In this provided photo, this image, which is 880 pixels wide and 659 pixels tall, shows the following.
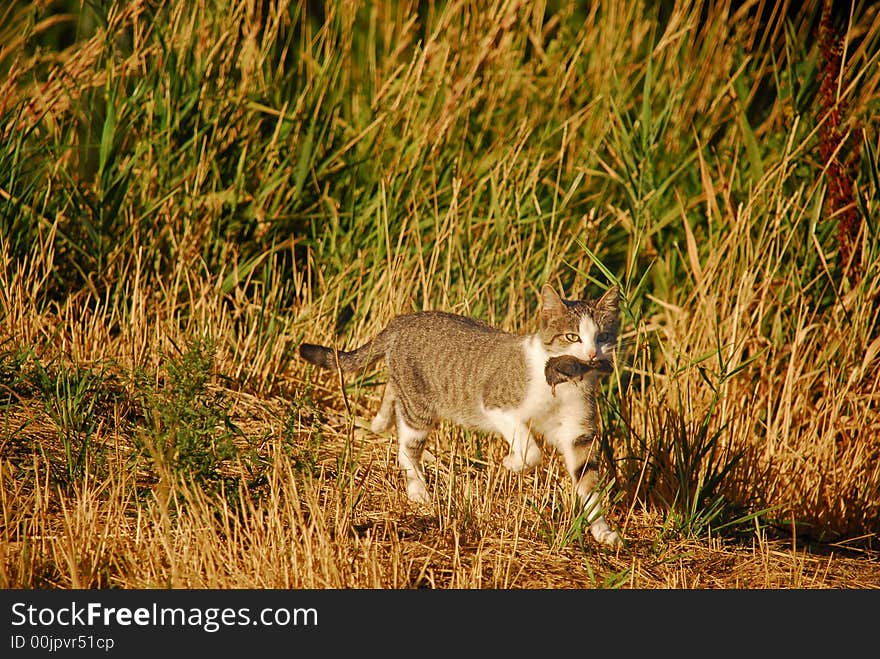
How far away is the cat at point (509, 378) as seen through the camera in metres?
3.69

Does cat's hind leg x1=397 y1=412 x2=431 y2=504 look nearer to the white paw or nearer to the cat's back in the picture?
the cat's back

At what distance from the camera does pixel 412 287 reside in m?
5.23

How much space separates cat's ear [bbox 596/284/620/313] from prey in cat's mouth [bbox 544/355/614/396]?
21 cm

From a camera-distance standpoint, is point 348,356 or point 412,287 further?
point 412,287

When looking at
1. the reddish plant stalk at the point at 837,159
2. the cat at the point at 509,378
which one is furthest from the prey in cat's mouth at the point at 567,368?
the reddish plant stalk at the point at 837,159

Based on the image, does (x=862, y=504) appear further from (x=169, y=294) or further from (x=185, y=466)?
(x=169, y=294)

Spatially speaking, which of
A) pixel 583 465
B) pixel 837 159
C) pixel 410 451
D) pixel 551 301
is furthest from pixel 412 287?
pixel 837 159

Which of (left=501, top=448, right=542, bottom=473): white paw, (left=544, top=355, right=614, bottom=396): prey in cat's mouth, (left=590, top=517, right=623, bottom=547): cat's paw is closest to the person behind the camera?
(left=590, top=517, right=623, bottom=547): cat's paw

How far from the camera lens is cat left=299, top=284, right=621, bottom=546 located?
12.1 ft

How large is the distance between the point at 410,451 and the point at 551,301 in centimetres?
84

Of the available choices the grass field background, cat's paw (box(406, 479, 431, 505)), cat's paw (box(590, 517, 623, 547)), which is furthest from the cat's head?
cat's paw (box(406, 479, 431, 505))

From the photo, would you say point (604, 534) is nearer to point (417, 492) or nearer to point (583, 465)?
point (583, 465)

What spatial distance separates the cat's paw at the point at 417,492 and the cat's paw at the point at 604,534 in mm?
608

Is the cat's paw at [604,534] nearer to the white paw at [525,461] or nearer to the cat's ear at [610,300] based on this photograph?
the white paw at [525,461]
